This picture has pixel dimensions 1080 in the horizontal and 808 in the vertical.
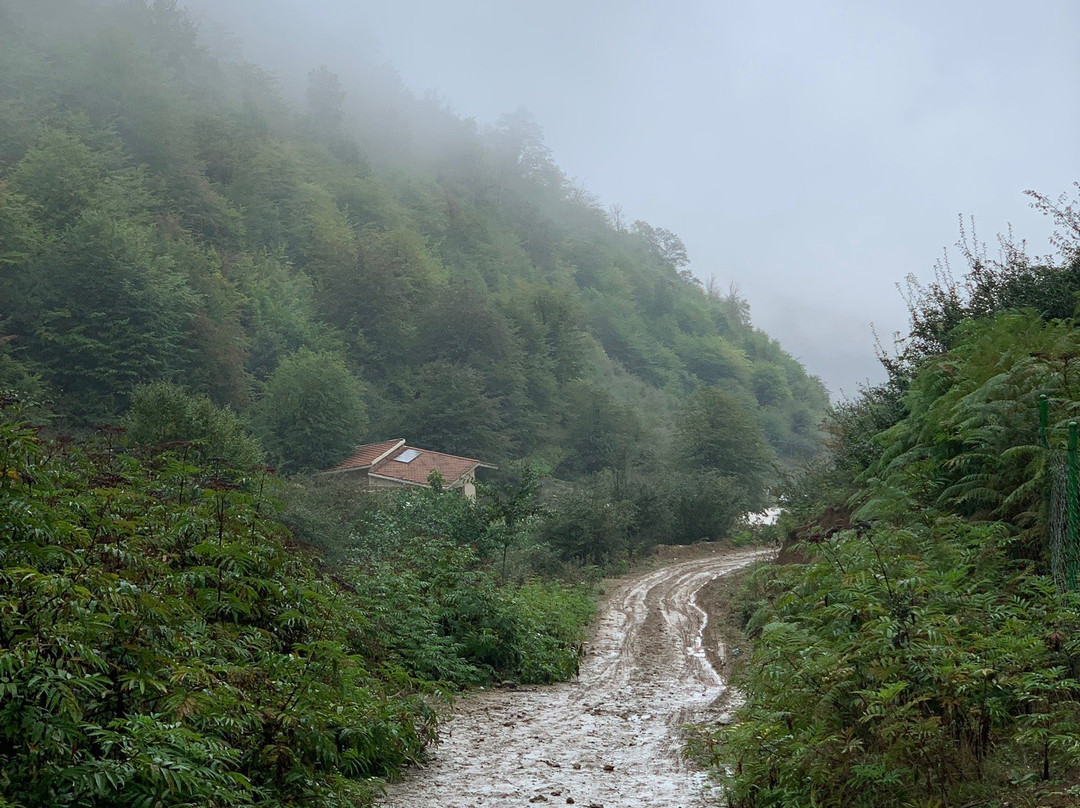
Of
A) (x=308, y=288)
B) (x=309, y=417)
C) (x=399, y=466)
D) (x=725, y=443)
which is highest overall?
(x=308, y=288)

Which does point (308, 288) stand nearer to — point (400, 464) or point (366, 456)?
point (366, 456)

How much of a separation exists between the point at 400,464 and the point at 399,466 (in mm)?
355

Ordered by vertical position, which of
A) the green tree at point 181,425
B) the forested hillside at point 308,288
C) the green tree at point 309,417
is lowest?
the green tree at point 181,425

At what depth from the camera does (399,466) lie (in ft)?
170

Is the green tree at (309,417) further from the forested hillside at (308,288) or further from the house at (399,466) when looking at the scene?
the house at (399,466)

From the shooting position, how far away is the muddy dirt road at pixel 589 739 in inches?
281

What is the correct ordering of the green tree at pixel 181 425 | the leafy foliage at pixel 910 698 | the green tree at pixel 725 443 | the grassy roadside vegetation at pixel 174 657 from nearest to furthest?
the grassy roadside vegetation at pixel 174 657, the leafy foliage at pixel 910 698, the green tree at pixel 181 425, the green tree at pixel 725 443

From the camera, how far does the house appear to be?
4941 centimetres

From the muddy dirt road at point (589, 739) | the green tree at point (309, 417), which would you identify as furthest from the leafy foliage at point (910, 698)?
the green tree at point (309, 417)

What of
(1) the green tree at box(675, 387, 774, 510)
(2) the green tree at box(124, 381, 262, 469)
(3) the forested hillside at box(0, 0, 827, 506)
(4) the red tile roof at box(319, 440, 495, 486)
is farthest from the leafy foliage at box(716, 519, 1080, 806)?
(1) the green tree at box(675, 387, 774, 510)

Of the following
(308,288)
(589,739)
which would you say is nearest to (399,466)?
(308,288)

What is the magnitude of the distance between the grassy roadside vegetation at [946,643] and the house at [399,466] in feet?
125

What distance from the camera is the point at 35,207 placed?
2079 inches

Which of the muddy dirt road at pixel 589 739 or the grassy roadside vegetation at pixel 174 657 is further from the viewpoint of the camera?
the muddy dirt road at pixel 589 739
